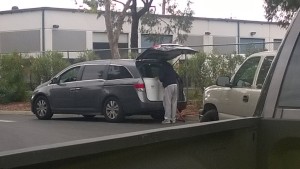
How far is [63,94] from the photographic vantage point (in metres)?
16.0

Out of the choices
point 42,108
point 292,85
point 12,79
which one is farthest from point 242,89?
point 12,79

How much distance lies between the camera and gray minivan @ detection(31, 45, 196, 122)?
14219 millimetres

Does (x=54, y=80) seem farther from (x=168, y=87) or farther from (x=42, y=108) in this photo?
(x=168, y=87)

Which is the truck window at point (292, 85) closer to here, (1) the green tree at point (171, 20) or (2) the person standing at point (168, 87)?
(2) the person standing at point (168, 87)

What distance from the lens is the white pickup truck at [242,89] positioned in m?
8.63

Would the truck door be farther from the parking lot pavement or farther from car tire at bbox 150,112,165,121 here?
the parking lot pavement

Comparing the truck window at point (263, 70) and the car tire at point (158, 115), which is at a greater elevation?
the truck window at point (263, 70)

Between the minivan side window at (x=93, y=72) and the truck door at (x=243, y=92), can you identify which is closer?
the truck door at (x=243, y=92)

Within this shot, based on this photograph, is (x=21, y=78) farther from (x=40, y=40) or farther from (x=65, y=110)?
(x=40, y=40)

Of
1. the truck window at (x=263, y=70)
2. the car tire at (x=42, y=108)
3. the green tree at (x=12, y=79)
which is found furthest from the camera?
the green tree at (x=12, y=79)

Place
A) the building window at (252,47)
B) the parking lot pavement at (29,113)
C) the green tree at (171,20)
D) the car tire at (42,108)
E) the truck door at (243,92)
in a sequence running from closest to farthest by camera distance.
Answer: the truck door at (243,92), the parking lot pavement at (29,113), the car tire at (42,108), the building window at (252,47), the green tree at (171,20)

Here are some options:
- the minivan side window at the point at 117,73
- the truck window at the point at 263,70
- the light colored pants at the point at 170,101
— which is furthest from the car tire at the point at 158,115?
the truck window at the point at 263,70

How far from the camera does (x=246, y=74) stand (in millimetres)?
9156

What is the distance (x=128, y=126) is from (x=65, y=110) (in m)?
2.83
